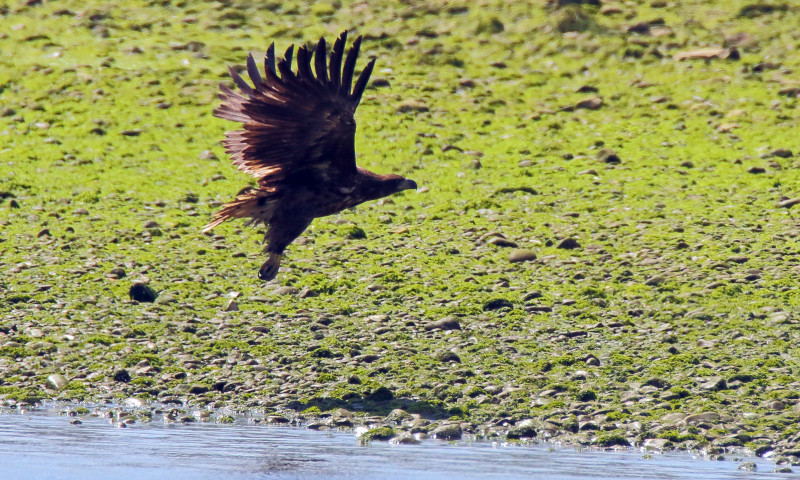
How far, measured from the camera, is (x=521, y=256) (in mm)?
13250

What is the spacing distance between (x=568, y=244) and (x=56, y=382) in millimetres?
5917

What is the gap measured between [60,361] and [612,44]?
46.4 ft

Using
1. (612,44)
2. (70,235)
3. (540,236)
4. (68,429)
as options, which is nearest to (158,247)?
(70,235)

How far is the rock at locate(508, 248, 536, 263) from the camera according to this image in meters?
13.2

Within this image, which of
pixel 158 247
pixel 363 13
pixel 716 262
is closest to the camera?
pixel 716 262

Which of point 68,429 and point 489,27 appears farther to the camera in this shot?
point 489,27

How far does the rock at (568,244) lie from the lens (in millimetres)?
13594

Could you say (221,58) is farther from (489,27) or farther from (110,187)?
(110,187)

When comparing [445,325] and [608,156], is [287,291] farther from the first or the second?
[608,156]

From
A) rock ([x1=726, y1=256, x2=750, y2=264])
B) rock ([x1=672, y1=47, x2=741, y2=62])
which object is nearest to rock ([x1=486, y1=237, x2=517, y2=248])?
rock ([x1=726, y1=256, x2=750, y2=264])

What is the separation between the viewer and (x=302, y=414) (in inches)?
376

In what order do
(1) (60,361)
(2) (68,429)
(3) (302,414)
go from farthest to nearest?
(1) (60,361) < (3) (302,414) < (2) (68,429)

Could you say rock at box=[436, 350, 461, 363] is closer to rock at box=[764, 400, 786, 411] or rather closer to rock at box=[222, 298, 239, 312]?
rock at box=[222, 298, 239, 312]

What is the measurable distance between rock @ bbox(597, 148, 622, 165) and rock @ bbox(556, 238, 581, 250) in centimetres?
347
